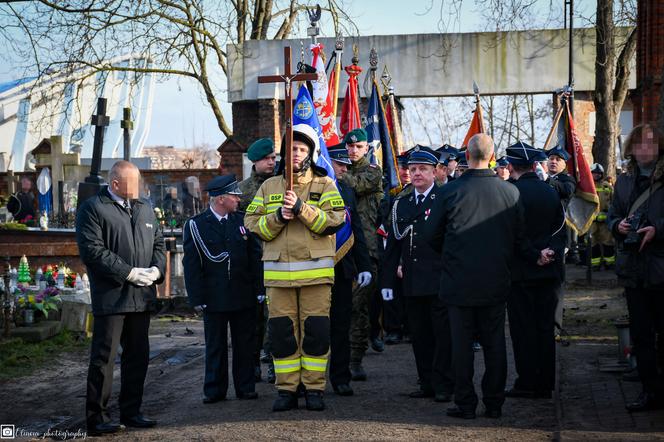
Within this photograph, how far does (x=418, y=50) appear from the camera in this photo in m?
26.5

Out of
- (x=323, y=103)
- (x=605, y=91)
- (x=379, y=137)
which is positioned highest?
(x=605, y=91)

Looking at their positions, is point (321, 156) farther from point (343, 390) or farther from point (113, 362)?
point (113, 362)

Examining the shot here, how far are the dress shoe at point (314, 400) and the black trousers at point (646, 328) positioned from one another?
98.1 inches

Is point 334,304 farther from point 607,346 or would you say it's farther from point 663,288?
point 607,346

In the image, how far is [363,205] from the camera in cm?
1024

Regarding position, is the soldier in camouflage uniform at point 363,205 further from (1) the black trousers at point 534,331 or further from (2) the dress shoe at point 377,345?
(1) the black trousers at point 534,331

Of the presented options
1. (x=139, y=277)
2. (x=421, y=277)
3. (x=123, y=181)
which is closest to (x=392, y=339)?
(x=421, y=277)

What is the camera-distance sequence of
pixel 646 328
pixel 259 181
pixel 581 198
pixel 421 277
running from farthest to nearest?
pixel 581 198 → pixel 259 181 → pixel 421 277 → pixel 646 328

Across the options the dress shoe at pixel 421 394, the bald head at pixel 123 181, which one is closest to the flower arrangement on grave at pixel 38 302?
the bald head at pixel 123 181

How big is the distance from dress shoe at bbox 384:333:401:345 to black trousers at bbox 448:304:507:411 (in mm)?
4744

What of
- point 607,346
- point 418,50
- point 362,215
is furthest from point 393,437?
point 418,50

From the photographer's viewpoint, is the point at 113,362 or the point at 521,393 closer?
the point at 113,362

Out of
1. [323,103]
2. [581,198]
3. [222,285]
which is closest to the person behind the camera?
[222,285]

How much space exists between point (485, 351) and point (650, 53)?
10163mm
